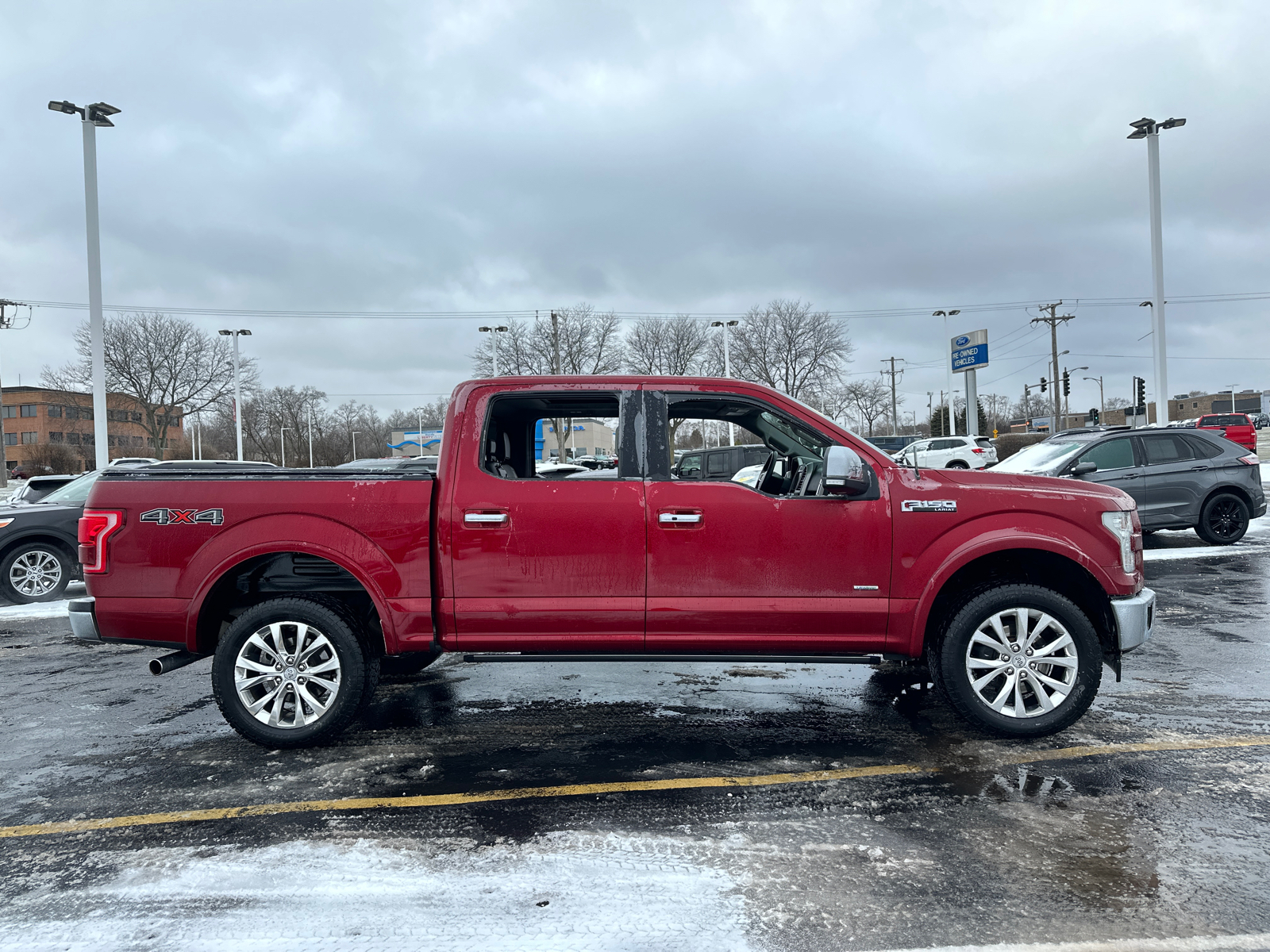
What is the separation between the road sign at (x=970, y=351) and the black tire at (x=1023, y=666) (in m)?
38.5

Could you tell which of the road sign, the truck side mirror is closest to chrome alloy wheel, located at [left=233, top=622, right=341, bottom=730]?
the truck side mirror

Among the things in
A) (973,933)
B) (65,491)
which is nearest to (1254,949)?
(973,933)

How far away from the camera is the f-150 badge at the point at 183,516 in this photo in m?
4.33

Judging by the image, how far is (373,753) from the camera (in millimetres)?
4293

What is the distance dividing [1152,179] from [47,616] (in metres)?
27.4

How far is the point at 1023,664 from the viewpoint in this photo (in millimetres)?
4250

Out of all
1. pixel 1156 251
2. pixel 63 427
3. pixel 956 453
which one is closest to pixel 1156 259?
pixel 1156 251

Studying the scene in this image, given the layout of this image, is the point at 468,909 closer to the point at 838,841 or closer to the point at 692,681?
the point at 838,841

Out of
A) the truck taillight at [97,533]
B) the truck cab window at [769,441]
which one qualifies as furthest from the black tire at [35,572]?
the truck cab window at [769,441]

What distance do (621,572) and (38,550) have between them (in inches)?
348

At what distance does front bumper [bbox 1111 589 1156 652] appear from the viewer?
4223 millimetres

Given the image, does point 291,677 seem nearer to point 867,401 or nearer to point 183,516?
point 183,516

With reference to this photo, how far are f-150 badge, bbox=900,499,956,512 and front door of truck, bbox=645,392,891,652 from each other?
0.40 feet

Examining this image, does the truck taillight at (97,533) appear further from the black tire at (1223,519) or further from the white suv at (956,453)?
the white suv at (956,453)
